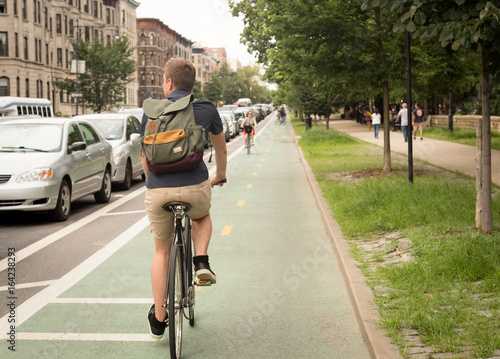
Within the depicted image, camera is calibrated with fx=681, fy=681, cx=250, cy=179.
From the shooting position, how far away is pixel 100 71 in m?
57.2

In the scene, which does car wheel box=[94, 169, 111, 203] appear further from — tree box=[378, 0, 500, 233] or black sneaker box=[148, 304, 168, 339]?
black sneaker box=[148, 304, 168, 339]

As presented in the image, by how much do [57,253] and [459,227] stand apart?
4.80 m

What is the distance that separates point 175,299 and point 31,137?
779 centimetres

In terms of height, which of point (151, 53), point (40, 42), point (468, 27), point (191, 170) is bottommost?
point (191, 170)

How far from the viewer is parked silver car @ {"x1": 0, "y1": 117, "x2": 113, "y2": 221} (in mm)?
10258

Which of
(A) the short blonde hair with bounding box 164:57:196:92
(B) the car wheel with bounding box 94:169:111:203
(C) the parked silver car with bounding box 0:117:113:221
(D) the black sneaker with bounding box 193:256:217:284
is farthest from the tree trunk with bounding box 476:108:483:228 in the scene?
(B) the car wheel with bounding box 94:169:111:203

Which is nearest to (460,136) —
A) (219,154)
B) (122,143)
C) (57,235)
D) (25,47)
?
(122,143)

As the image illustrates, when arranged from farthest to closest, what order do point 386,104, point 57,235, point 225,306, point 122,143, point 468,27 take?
point 386,104
point 122,143
point 57,235
point 468,27
point 225,306

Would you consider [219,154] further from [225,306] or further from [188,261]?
[225,306]

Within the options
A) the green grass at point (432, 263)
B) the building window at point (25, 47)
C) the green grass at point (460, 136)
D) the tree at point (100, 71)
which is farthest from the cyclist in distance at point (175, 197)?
the building window at point (25, 47)

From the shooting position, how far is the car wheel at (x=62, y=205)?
35.0 feet

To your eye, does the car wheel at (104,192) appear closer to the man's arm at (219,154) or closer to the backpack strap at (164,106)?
the man's arm at (219,154)

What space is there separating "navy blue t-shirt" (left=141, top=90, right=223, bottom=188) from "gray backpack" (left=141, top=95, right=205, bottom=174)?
73 millimetres

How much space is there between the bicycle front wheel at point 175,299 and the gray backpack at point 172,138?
54 cm
